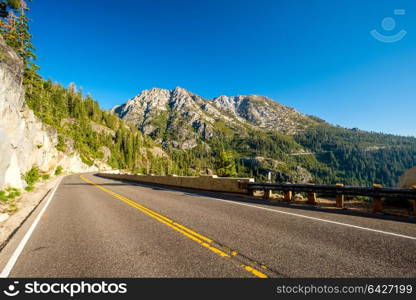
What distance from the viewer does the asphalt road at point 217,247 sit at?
338 cm

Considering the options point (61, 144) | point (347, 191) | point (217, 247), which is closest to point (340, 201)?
point (347, 191)

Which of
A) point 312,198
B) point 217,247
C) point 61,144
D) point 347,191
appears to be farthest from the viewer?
point 61,144

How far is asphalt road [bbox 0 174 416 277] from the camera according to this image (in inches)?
133

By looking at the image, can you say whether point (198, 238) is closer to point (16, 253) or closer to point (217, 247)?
point (217, 247)

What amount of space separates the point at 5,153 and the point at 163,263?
16105 mm

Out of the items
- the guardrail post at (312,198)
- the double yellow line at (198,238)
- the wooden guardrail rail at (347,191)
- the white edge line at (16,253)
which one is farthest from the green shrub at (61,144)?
the guardrail post at (312,198)

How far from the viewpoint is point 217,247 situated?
4.32m

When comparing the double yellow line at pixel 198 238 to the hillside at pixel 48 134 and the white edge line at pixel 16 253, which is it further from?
the hillside at pixel 48 134

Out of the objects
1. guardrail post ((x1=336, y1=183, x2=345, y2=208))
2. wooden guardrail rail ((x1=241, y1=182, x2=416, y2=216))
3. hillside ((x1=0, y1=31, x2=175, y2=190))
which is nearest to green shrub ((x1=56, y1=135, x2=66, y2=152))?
hillside ((x1=0, y1=31, x2=175, y2=190))

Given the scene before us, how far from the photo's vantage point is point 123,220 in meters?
7.02

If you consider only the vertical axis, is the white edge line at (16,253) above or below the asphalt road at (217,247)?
below

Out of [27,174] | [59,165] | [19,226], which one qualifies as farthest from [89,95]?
[19,226]

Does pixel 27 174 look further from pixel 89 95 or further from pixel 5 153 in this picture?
pixel 89 95

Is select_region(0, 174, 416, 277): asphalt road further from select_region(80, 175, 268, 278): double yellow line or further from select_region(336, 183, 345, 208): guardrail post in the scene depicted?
select_region(336, 183, 345, 208): guardrail post
